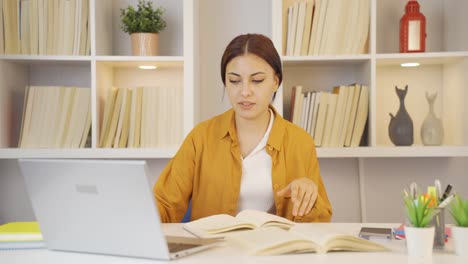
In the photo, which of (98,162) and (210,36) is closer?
(98,162)

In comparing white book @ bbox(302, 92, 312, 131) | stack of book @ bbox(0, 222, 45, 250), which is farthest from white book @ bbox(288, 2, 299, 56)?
stack of book @ bbox(0, 222, 45, 250)

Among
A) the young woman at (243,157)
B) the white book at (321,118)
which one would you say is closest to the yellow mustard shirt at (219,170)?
the young woman at (243,157)

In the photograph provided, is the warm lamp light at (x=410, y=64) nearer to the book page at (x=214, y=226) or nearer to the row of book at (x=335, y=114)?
the row of book at (x=335, y=114)

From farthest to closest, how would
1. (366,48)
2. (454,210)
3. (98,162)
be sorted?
(366,48)
(454,210)
(98,162)

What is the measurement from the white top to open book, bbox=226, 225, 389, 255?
0.73 meters

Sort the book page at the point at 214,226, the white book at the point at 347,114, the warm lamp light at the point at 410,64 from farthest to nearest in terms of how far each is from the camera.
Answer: the warm lamp light at the point at 410,64
the white book at the point at 347,114
the book page at the point at 214,226

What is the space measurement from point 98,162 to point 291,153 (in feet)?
3.74

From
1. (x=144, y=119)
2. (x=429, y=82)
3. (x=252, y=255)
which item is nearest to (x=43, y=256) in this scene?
(x=252, y=255)

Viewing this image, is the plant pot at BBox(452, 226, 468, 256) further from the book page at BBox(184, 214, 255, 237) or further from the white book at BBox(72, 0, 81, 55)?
the white book at BBox(72, 0, 81, 55)

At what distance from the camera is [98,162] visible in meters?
1.25

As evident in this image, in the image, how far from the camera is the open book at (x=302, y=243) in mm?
1339

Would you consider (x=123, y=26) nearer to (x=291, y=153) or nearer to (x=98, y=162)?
(x=291, y=153)

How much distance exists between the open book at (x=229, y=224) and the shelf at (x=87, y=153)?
1093 millimetres

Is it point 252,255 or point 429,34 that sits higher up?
point 429,34
